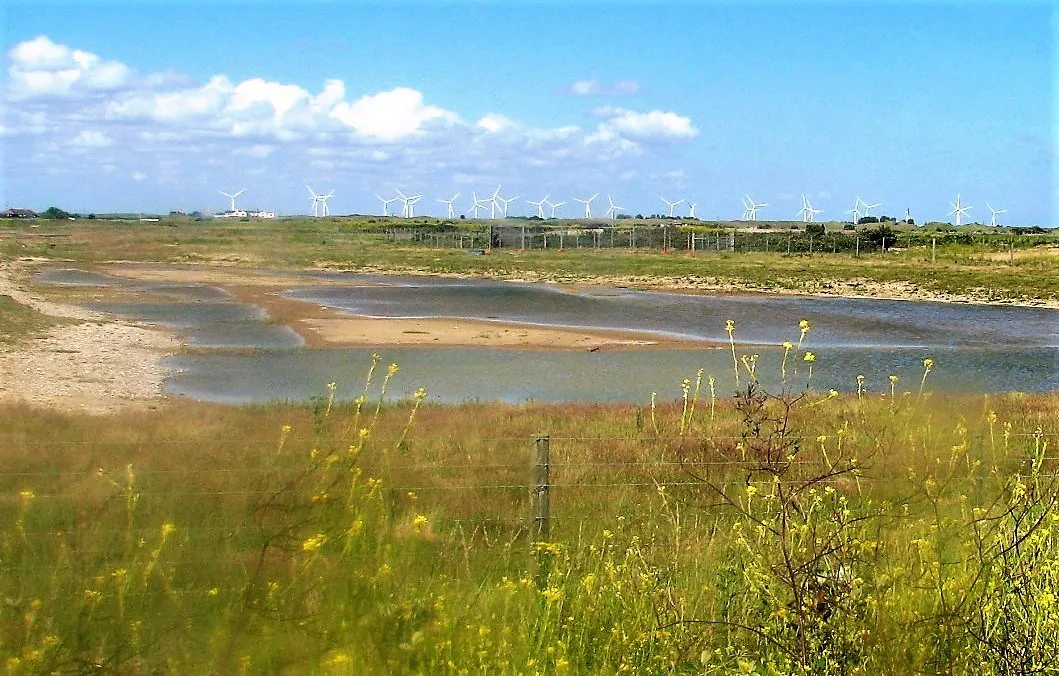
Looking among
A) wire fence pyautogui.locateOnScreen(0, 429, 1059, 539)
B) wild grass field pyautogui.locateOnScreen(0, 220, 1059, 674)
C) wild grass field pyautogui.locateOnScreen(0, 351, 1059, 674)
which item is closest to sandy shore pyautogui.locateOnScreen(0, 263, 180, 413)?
wire fence pyautogui.locateOnScreen(0, 429, 1059, 539)

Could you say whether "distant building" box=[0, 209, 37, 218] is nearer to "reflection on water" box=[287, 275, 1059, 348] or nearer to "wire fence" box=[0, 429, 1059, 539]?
"reflection on water" box=[287, 275, 1059, 348]

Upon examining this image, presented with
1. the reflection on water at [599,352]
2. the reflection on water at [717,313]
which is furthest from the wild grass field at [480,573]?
the reflection on water at [717,313]

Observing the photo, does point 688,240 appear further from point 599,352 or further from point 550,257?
point 599,352

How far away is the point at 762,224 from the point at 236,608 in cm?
13464

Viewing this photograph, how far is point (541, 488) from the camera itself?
591 centimetres

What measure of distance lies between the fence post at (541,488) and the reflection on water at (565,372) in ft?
34.3

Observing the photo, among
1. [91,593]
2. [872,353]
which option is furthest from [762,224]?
[91,593]

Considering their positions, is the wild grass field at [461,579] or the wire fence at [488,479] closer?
the wild grass field at [461,579]

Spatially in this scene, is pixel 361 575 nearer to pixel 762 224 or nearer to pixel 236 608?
pixel 236 608

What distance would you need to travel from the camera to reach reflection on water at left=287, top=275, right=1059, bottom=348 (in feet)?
96.7


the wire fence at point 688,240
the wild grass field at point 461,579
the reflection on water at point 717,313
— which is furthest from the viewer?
the wire fence at point 688,240

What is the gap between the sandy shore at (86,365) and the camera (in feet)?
50.4

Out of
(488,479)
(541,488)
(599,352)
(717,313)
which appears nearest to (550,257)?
(717,313)

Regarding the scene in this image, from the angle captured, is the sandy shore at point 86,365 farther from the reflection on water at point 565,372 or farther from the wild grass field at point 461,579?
the wild grass field at point 461,579
